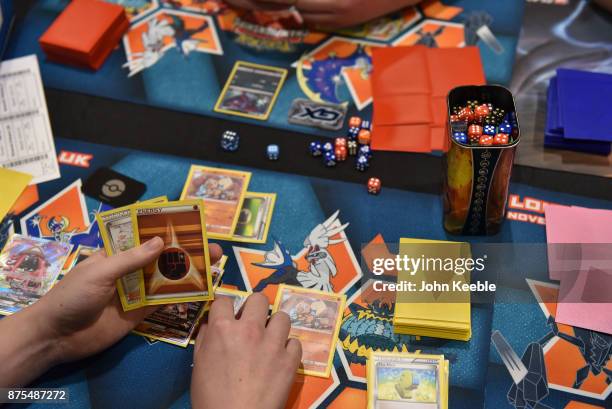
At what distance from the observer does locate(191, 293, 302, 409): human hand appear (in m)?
1.38

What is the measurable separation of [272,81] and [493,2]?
85 centimetres

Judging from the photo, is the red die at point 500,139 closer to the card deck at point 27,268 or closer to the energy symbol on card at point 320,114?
the energy symbol on card at point 320,114

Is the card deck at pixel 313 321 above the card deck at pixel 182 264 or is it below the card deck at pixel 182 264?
below

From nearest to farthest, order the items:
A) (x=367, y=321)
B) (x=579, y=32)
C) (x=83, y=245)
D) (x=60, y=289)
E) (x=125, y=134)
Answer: (x=60, y=289), (x=367, y=321), (x=83, y=245), (x=125, y=134), (x=579, y=32)

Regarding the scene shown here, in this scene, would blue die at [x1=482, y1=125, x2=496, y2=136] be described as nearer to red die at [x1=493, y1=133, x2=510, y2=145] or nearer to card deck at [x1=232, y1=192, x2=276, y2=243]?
red die at [x1=493, y1=133, x2=510, y2=145]

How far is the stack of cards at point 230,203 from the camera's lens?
179cm

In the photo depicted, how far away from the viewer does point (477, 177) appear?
1.58 metres

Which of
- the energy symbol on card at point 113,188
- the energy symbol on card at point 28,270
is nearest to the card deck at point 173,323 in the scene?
the energy symbol on card at point 28,270

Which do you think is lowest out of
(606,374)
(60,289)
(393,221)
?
(606,374)

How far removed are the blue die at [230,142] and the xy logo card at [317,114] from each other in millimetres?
185

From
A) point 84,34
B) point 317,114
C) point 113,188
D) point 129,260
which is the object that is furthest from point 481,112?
point 84,34

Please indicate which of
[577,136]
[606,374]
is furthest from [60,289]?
[577,136]

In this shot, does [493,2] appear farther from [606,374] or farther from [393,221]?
[606,374]

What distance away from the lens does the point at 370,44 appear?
224 cm
